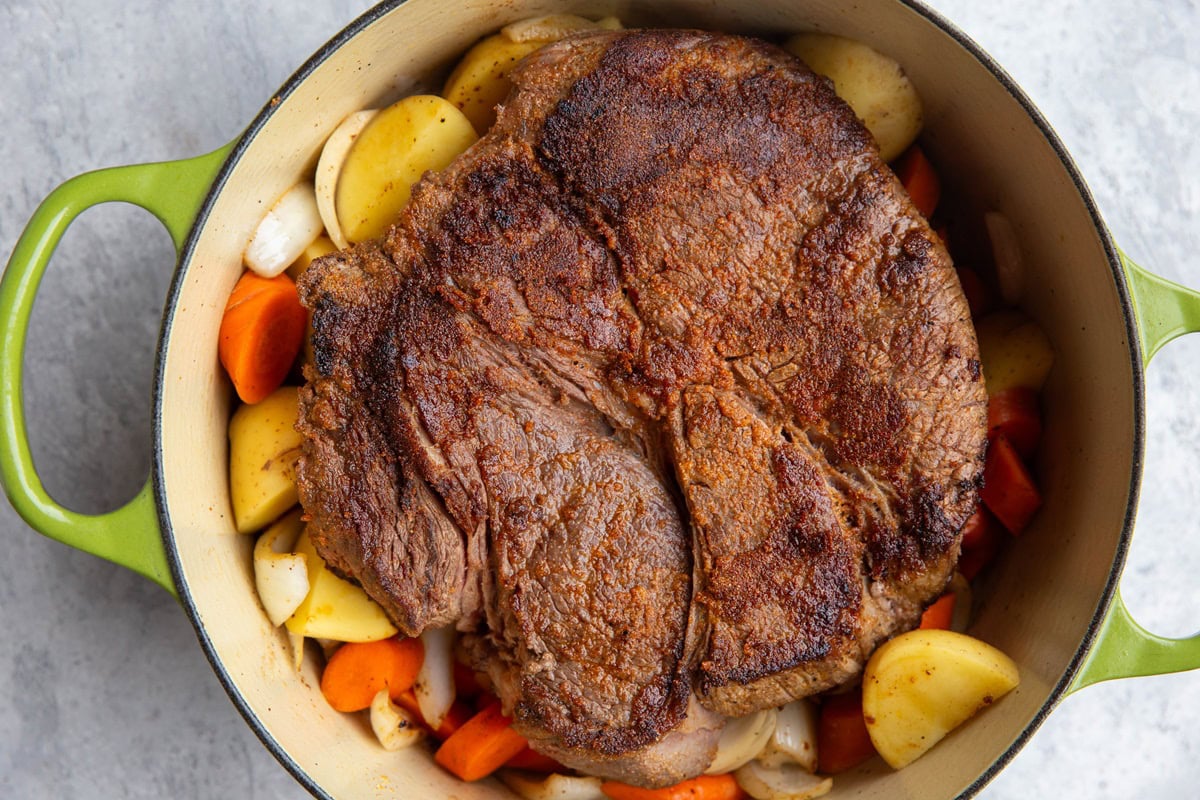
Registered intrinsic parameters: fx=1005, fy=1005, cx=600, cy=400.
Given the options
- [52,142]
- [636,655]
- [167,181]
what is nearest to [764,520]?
[636,655]

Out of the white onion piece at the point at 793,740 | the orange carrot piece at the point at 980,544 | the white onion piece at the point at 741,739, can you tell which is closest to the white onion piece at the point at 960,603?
the orange carrot piece at the point at 980,544

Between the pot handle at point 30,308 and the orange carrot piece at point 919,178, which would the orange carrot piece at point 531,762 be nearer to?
the pot handle at point 30,308

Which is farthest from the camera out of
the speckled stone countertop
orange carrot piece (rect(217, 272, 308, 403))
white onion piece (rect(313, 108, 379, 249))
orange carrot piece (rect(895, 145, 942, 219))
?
the speckled stone countertop

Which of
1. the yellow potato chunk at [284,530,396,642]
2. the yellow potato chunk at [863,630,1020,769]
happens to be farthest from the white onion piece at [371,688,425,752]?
the yellow potato chunk at [863,630,1020,769]

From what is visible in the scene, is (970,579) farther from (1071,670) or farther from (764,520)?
(764,520)

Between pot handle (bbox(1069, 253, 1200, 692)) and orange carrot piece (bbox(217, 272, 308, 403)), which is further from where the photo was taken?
orange carrot piece (bbox(217, 272, 308, 403))

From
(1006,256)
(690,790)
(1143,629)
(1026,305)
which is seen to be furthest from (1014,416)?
(690,790)

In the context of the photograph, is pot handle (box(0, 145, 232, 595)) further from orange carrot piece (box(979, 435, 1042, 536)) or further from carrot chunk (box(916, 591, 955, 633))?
orange carrot piece (box(979, 435, 1042, 536))
